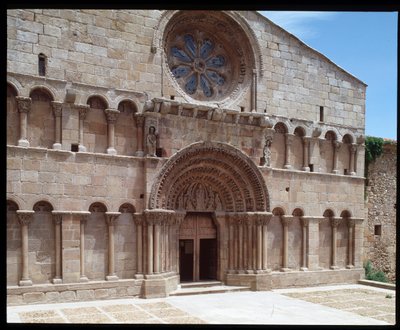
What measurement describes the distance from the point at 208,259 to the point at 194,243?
116cm

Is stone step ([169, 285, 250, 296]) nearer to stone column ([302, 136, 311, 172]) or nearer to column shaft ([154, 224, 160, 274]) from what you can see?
column shaft ([154, 224, 160, 274])

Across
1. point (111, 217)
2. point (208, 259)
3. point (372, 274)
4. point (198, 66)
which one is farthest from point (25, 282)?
point (372, 274)

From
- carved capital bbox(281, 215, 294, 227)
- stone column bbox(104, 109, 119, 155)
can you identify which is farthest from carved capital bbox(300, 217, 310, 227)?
stone column bbox(104, 109, 119, 155)

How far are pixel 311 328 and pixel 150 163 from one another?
7.01 metres

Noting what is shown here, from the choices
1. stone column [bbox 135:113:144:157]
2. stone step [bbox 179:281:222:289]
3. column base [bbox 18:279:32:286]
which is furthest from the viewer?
stone step [bbox 179:281:222:289]

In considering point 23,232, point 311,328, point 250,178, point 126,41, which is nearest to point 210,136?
point 250,178

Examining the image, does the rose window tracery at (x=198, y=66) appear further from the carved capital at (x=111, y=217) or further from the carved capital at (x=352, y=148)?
the carved capital at (x=352, y=148)

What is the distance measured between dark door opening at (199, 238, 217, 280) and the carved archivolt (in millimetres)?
1385

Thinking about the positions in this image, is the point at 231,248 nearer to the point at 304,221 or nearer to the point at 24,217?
the point at 304,221

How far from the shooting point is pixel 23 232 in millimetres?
12453

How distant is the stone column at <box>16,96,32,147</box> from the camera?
41.2 feet

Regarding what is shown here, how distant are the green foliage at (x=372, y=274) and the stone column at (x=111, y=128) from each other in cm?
1227

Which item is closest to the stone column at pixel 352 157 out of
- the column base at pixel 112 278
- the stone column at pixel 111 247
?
the stone column at pixel 111 247

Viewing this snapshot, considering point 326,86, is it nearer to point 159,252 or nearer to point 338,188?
point 338,188
